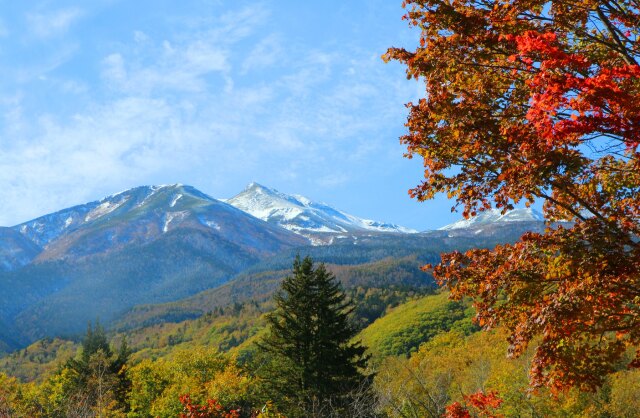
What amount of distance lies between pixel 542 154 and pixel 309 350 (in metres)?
27.6

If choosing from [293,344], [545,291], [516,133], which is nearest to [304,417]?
[293,344]

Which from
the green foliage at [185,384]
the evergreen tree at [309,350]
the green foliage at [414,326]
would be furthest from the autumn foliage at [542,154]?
the green foliage at [414,326]

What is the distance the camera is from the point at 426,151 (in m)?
9.95

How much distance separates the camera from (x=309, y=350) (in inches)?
1313

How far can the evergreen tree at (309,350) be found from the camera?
105ft

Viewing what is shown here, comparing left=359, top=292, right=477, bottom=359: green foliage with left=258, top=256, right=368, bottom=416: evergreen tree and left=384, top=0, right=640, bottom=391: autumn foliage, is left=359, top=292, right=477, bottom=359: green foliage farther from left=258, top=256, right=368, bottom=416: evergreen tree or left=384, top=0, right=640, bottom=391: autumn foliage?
left=384, top=0, right=640, bottom=391: autumn foliage

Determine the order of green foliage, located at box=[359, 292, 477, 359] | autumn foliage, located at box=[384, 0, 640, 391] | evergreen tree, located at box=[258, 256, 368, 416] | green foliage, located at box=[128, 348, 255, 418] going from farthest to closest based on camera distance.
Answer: green foliage, located at box=[359, 292, 477, 359]
green foliage, located at box=[128, 348, 255, 418]
evergreen tree, located at box=[258, 256, 368, 416]
autumn foliage, located at box=[384, 0, 640, 391]

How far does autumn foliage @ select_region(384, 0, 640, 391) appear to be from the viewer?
7.73 metres

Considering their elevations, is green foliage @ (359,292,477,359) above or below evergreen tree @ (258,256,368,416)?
below

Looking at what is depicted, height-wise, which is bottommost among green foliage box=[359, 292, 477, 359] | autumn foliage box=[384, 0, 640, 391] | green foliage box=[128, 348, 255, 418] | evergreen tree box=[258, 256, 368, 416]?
green foliage box=[359, 292, 477, 359]

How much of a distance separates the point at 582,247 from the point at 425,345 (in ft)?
324

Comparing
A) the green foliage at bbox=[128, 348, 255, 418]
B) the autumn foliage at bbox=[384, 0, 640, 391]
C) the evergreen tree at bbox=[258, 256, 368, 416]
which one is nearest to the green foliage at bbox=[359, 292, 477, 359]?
the green foliage at bbox=[128, 348, 255, 418]

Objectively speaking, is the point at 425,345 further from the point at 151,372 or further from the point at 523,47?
the point at 523,47

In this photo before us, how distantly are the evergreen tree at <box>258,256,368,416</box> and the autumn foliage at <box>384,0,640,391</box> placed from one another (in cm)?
2283
